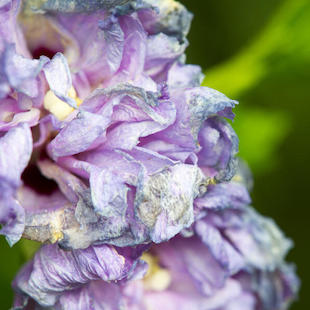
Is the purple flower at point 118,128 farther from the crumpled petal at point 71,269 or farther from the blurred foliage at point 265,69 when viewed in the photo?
the blurred foliage at point 265,69

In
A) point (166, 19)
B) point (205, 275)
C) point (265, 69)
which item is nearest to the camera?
point (166, 19)

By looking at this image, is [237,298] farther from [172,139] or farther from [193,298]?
[172,139]

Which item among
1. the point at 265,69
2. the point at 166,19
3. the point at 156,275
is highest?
the point at 166,19

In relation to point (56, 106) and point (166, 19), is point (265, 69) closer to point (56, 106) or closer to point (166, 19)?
point (166, 19)

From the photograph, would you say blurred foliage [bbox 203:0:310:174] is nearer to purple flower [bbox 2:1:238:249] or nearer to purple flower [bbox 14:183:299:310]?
purple flower [bbox 14:183:299:310]

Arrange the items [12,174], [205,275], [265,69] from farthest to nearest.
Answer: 1. [265,69]
2. [205,275]
3. [12,174]

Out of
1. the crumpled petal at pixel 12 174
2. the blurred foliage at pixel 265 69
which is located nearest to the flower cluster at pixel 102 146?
the crumpled petal at pixel 12 174

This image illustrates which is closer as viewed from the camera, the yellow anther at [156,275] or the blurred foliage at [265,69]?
the yellow anther at [156,275]

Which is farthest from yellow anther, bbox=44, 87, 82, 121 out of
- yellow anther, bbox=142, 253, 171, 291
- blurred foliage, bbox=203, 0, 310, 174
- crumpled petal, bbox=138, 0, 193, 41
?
blurred foliage, bbox=203, 0, 310, 174

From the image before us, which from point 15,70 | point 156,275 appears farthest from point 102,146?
point 156,275
